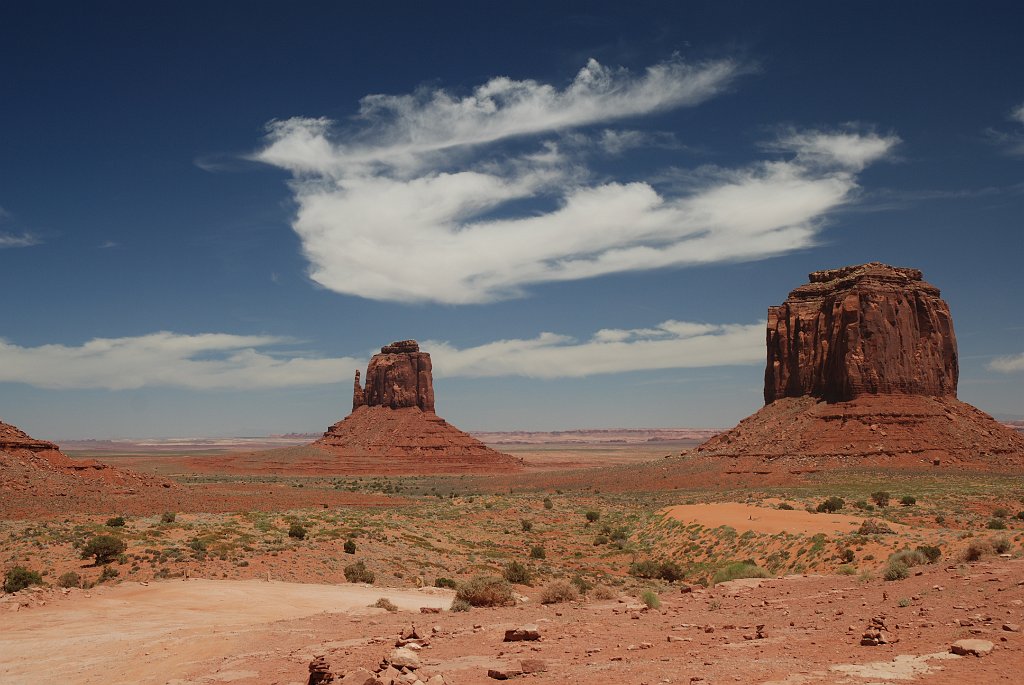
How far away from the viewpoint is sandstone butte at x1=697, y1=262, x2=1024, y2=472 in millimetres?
69750

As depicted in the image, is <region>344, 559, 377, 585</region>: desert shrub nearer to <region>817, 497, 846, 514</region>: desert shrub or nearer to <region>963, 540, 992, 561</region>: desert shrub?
<region>963, 540, 992, 561</region>: desert shrub

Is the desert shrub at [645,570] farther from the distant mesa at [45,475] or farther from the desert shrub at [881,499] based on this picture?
the distant mesa at [45,475]

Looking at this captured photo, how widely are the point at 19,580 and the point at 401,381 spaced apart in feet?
407

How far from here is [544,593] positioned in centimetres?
1688

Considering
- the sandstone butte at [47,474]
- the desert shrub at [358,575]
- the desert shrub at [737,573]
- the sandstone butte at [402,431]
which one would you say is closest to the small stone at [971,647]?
the desert shrub at [737,573]

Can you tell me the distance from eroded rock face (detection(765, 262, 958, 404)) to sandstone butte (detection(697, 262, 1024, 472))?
A: 0.44 ft

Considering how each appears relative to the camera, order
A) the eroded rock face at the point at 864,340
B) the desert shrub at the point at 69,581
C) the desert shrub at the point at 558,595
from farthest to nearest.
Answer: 1. the eroded rock face at the point at 864,340
2. the desert shrub at the point at 69,581
3. the desert shrub at the point at 558,595

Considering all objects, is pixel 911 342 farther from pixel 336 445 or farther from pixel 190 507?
pixel 336 445

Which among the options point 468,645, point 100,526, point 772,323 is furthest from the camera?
point 772,323

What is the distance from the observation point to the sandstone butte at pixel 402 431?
123 metres

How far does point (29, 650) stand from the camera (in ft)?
45.8

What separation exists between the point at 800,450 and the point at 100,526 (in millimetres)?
64962

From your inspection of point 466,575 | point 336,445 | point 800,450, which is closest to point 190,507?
point 466,575

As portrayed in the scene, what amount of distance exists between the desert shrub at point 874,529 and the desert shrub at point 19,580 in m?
29.0
